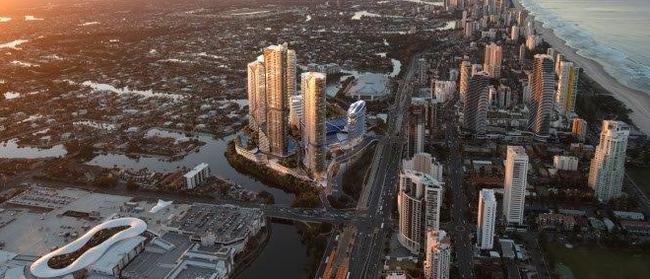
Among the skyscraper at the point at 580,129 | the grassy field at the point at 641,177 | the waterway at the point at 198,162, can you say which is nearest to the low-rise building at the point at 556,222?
the grassy field at the point at 641,177

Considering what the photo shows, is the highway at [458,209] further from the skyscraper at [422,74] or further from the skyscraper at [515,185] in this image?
the skyscraper at [422,74]

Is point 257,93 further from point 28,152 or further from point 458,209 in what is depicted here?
point 28,152

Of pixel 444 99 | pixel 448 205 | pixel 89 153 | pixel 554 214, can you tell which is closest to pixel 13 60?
pixel 89 153

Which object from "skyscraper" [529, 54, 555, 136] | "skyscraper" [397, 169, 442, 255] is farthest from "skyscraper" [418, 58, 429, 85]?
"skyscraper" [397, 169, 442, 255]

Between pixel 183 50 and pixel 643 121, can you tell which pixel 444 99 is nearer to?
pixel 643 121

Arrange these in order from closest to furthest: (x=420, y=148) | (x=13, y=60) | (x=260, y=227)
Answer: (x=260, y=227) < (x=420, y=148) < (x=13, y=60)

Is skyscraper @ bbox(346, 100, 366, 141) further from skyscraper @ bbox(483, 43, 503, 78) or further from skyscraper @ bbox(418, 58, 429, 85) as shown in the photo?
skyscraper @ bbox(483, 43, 503, 78)
